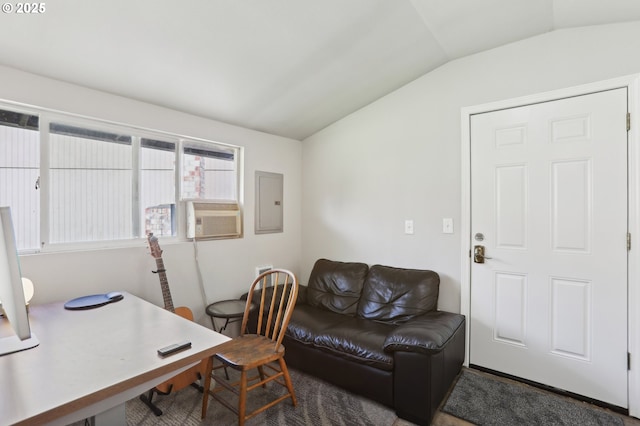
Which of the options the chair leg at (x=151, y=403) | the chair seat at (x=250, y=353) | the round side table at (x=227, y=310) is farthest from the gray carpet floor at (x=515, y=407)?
the chair leg at (x=151, y=403)

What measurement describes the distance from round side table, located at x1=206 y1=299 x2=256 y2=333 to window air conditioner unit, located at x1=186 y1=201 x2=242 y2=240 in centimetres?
59

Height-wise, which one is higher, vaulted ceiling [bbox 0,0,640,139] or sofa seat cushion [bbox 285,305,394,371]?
vaulted ceiling [bbox 0,0,640,139]

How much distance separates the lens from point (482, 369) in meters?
2.45

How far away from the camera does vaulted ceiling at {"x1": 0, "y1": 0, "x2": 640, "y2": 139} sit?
1.64 m

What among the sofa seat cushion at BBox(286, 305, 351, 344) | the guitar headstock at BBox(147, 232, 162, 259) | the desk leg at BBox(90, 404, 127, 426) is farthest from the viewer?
the sofa seat cushion at BBox(286, 305, 351, 344)

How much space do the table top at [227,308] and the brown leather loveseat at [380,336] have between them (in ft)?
1.39

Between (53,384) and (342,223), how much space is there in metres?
2.58

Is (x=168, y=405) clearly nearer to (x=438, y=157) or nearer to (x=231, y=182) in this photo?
(x=231, y=182)

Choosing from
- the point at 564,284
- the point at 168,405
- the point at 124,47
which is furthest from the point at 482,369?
the point at 124,47

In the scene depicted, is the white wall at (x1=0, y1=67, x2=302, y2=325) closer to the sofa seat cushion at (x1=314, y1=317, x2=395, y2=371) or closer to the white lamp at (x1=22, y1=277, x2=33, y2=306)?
the white lamp at (x1=22, y1=277, x2=33, y2=306)

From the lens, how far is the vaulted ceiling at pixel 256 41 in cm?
164

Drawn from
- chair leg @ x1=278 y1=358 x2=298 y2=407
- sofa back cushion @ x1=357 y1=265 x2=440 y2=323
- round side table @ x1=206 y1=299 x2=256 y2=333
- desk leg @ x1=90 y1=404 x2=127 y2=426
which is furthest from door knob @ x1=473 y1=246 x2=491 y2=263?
desk leg @ x1=90 y1=404 x2=127 y2=426

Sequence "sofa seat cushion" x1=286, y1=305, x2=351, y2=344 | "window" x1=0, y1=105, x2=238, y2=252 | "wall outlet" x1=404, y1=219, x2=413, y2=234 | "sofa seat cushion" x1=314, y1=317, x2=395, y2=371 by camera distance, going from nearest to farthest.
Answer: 1. "window" x1=0, y1=105, x2=238, y2=252
2. "sofa seat cushion" x1=314, y1=317, x2=395, y2=371
3. "sofa seat cushion" x1=286, y1=305, x2=351, y2=344
4. "wall outlet" x1=404, y1=219, x2=413, y2=234

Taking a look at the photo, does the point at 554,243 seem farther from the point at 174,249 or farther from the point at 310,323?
the point at 174,249
